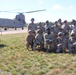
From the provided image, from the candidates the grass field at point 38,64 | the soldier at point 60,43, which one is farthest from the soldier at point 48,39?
the grass field at point 38,64

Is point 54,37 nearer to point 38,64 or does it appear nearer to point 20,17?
point 38,64

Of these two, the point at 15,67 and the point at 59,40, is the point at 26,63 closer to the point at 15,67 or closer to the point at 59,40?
the point at 15,67

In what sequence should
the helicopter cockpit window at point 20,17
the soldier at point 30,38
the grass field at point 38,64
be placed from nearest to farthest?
1. the grass field at point 38,64
2. the soldier at point 30,38
3. the helicopter cockpit window at point 20,17

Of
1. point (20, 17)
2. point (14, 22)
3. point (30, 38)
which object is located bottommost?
point (30, 38)

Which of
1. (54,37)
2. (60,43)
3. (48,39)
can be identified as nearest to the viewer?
(60,43)

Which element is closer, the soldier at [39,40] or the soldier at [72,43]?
the soldier at [72,43]

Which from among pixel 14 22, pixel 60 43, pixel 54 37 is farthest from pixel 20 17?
pixel 60 43

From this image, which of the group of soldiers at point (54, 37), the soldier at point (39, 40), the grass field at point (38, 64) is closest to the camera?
the grass field at point (38, 64)

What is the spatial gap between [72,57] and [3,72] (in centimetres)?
346

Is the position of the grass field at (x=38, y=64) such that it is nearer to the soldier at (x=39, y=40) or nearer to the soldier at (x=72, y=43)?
the soldier at (x=72, y=43)

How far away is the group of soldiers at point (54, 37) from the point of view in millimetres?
12788

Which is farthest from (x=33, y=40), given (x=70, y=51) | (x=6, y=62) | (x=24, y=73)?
(x=24, y=73)

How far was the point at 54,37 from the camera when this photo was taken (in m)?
13.3

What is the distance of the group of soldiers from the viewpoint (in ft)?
42.0
